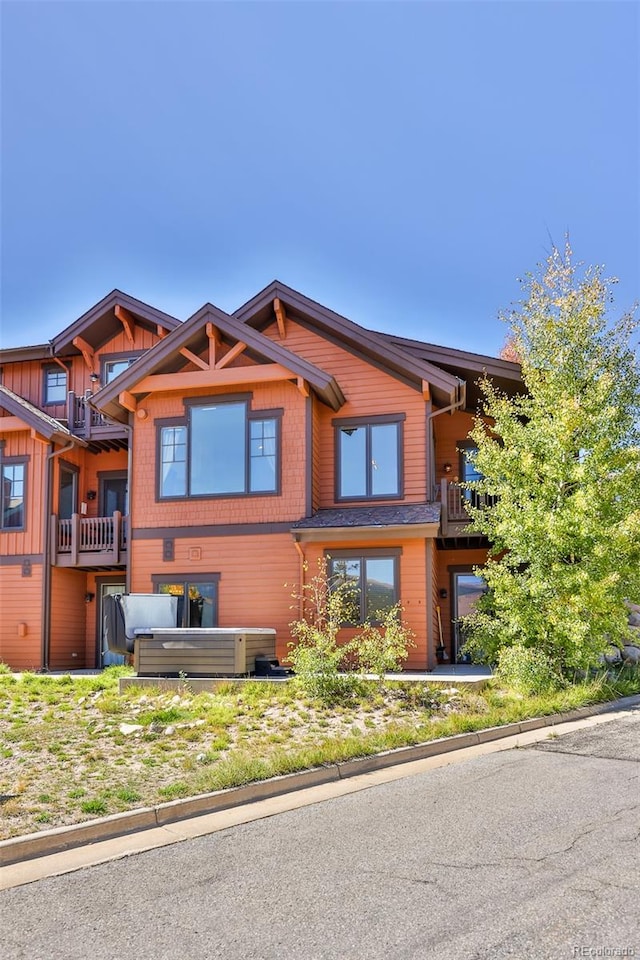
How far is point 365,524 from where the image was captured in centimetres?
1589

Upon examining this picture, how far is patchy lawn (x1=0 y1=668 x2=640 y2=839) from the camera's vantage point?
6977mm

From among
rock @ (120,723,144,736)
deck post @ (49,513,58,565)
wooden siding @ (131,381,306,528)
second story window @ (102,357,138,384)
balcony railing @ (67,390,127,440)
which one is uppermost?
second story window @ (102,357,138,384)

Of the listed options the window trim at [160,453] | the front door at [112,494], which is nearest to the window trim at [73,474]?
the front door at [112,494]

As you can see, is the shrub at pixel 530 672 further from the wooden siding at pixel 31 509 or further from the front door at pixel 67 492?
the front door at pixel 67 492

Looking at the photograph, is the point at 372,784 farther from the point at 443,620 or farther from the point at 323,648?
the point at 443,620

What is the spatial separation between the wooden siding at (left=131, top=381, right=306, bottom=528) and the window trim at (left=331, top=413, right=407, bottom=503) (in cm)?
103

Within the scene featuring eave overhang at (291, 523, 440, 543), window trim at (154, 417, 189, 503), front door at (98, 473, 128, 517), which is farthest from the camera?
front door at (98, 473, 128, 517)

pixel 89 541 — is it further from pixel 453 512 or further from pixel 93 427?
pixel 453 512

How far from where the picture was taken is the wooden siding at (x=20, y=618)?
62.8 feet

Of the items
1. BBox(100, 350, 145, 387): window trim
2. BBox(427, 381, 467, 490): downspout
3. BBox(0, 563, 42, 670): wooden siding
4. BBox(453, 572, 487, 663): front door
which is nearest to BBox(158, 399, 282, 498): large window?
BBox(427, 381, 467, 490): downspout

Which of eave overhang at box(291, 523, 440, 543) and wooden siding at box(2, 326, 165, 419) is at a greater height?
wooden siding at box(2, 326, 165, 419)

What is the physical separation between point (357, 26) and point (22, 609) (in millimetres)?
14611

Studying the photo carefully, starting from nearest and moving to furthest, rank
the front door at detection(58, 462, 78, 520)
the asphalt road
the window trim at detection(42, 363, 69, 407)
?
1. the asphalt road
2. the front door at detection(58, 462, 78, 520)
3. the window trim at detection(42, 363, 69, 407)

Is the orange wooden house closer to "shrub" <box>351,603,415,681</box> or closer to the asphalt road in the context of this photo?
"shrub" <box>351,603,415,681</box>
